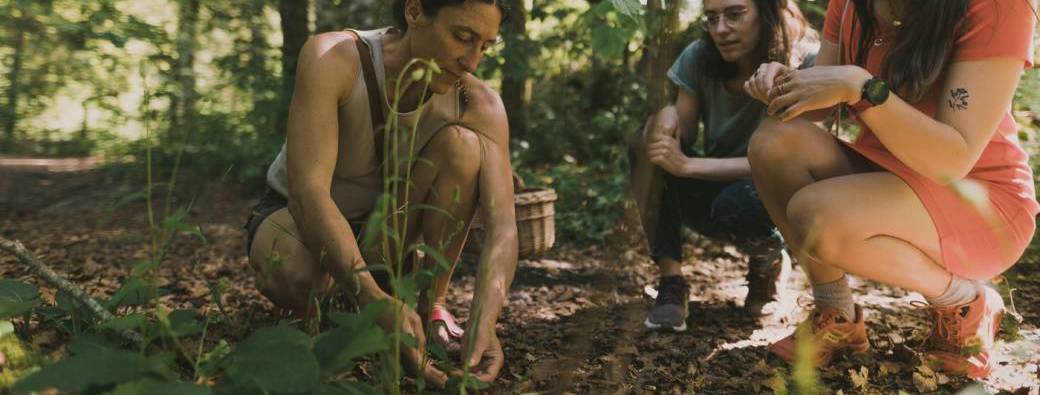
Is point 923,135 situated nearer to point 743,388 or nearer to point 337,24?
point 743,388

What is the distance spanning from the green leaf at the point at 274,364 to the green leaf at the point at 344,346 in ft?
0.16

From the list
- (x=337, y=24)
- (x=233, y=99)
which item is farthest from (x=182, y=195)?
(x=337, y=24)

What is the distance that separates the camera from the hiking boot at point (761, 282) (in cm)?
317

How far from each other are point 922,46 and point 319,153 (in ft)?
5.44

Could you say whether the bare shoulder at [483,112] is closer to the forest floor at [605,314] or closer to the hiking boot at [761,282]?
the forest floor at [605,314]

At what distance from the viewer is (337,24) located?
20.8ft

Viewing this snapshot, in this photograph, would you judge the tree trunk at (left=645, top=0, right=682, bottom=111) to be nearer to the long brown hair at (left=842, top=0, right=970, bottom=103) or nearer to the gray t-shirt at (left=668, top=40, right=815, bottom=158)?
the long brown hair at (left=842, top=0, right=970, bottom=103)

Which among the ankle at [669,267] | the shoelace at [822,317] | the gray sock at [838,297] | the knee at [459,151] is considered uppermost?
the knee at [459,151]

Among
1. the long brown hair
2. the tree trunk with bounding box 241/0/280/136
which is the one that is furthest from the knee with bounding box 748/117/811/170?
the tree trunk with bounding box 241/0/280/136

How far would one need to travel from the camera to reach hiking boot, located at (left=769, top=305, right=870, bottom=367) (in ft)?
8.30

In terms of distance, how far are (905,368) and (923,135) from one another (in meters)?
0.78

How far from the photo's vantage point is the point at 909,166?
2.29 meters

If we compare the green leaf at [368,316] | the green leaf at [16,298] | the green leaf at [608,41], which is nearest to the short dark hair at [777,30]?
the green leaf at [608,41]

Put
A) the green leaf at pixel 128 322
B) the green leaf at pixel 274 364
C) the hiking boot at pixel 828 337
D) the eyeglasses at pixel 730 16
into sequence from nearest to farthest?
the green leaf at pixel 274 364
the green leaf at pixel 128 322
the hiking boot at pixel 828 337
the eyeglasses at pixel 730 16
